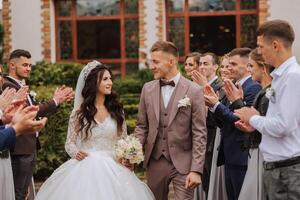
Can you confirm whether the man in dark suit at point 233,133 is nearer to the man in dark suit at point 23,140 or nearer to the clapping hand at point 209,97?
the clapping hand at point 209,97

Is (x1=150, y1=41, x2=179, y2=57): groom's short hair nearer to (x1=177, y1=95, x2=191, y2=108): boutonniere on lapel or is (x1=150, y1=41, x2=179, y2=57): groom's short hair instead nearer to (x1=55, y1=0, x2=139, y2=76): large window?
(x1=177, y1=95, x2=191, y2=108): boutonniere on lapel

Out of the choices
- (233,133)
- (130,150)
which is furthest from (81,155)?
(233,133)

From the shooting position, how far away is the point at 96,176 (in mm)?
6320

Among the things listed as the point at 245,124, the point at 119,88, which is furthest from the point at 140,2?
the point at 245,124

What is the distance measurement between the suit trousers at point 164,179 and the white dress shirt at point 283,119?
4.45 feet

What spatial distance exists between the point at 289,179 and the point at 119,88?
10696 mm

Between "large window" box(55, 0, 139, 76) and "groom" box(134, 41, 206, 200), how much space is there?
10802 millimetres

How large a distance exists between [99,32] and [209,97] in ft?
37.4

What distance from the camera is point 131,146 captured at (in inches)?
244

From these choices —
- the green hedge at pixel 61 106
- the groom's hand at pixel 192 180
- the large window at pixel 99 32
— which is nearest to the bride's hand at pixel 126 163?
the groom's hand at pixel 192 180

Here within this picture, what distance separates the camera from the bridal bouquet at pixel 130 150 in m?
6.21

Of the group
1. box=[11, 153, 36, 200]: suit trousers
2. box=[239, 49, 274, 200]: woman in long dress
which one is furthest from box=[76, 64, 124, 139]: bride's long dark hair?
box=[239, 49, 274, 200]: woman in long dress

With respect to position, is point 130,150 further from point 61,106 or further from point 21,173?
point 61,106

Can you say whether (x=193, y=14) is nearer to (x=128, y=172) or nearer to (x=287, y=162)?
(x=128, y=172)
